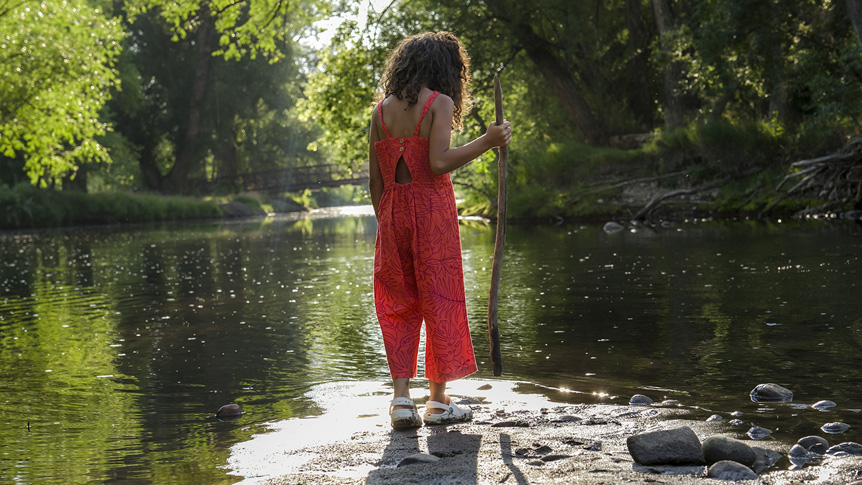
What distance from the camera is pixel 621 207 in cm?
2412

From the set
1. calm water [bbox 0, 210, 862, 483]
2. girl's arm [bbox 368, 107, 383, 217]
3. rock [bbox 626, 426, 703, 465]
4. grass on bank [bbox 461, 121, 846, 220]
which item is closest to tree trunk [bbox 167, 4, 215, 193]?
grass on bank [bbox 461, 121, 846, 220]

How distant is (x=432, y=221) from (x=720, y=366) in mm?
2035

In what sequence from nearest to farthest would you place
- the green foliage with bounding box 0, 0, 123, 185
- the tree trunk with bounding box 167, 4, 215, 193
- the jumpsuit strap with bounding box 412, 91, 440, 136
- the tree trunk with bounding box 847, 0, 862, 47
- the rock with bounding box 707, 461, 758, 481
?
the rock with bounding box 707, 461, 758, 481, the jumpsuit strap with bounding box 412, 91, 440, 136, the tree trunk with bounding box 847, 0, 862, 47, the green foliage with bounding box 0, 0, 123, 185, the tree trunk with bounding box 167, 4, 215, 193

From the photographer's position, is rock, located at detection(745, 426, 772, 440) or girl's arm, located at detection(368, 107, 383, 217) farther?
girl's arm, located at detection(368, 107, 383, 217)

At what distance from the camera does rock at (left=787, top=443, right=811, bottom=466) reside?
3453 millimetres

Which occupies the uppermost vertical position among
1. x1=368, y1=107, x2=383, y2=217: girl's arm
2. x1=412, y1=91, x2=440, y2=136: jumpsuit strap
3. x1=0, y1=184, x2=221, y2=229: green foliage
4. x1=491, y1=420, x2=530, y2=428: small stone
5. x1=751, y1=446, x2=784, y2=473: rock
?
x1=412, y1=91, x2=440, y2=136: jumpsuit strap

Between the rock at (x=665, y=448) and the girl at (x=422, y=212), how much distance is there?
46.8 inches

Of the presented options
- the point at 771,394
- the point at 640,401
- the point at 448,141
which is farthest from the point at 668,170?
the point at 448,141

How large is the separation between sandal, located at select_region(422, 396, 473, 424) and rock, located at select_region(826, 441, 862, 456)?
1.64m

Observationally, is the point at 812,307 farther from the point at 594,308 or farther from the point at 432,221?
the point at 432,221

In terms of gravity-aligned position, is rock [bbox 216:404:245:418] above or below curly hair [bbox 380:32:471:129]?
below

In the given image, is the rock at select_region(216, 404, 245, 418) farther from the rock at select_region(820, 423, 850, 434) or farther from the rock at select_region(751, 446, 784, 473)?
the rock at select_region(820, 423, 850, 434)

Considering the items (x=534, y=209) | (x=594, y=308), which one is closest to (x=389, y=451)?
(x=594, y=308)

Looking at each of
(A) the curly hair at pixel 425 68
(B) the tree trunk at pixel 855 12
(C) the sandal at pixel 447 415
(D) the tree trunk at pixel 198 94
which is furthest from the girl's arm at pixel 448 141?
(D) the tree trunk at pixel 198 94
